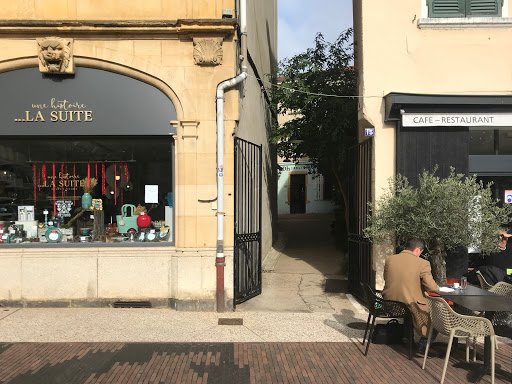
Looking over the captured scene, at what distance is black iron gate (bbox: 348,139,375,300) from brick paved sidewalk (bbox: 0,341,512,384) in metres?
2.20

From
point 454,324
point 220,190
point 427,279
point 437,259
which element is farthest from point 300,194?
point 454,324

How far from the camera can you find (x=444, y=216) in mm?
6531

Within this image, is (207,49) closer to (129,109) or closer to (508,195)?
(129,109)

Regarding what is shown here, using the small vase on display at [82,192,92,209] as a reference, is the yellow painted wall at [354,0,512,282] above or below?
above

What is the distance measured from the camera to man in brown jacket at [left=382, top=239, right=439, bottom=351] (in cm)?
536

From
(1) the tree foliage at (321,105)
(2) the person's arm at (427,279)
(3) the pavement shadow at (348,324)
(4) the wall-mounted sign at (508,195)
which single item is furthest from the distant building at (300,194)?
(2) the person's arm at (427,279)

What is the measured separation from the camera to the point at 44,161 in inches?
308

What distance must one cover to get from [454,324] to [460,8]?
5.30m

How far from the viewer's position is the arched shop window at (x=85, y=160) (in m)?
7.47

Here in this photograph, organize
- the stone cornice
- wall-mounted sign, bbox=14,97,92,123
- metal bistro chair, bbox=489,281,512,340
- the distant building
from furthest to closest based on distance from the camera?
1. the distant building
2. wall-mounted sign, bbox=14,97,92,123
3. the stone cornice
4. metal bistro chair, bbox=489,281,512,340

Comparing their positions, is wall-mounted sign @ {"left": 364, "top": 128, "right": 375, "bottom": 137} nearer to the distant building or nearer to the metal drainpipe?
the metal drainpipe

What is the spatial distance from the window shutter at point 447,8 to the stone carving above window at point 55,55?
5732 millimetres

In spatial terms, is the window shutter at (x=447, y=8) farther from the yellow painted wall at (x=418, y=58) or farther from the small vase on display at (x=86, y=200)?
the small vase on display at (x=86, y=200)

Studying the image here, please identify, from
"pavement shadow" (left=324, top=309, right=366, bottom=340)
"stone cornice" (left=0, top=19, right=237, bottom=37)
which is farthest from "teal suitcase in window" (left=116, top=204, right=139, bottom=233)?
"pavement shadow" (left=324, top=309, right=366, bottom=340)
